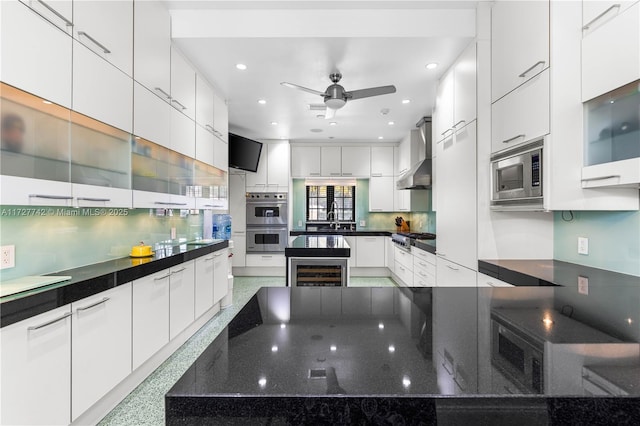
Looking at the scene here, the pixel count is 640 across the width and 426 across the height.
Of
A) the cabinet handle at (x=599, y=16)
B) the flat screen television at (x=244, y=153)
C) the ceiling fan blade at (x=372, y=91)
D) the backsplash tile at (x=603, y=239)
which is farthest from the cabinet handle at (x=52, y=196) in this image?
the flat screen television at (x=244, y=153)

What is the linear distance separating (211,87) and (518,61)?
2972 millimetres

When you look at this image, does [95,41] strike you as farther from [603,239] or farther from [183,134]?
[603,239]

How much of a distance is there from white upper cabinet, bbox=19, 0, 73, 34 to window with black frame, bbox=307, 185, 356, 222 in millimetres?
5074

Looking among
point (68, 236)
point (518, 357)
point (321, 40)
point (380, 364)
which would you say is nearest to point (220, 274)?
point (68, 236)

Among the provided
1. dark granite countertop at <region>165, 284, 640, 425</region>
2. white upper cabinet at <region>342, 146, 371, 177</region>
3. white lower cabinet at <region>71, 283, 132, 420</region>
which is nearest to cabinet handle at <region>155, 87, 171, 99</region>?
white lower cabinet at <region>71, 283, 132, 420</region>

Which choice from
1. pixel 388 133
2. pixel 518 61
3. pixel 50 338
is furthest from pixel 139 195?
pixel 388 133

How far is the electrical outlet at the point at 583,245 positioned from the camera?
201 centimetres

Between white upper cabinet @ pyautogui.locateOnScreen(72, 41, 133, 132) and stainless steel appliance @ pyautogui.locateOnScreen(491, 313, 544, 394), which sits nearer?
stainless steel appliance @ pyautogui.locateOnScreen(491, 313, 544, 394)

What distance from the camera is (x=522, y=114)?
2.02 meters

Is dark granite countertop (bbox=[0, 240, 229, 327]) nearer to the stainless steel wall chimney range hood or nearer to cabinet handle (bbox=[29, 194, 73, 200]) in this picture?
cabinet handle (bbox=[29, 194, 73, 200])

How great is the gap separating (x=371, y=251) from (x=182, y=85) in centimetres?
410

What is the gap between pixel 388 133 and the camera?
5410 mm

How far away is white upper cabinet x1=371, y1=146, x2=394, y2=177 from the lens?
598 cm

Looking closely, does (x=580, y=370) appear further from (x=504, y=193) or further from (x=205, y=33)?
(x=205, y=33)
